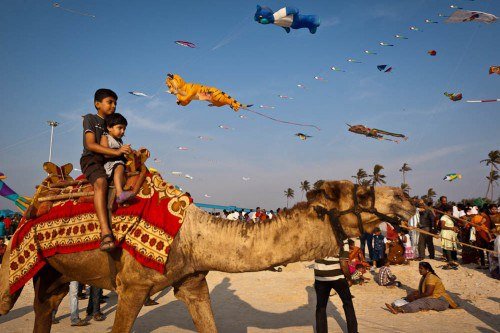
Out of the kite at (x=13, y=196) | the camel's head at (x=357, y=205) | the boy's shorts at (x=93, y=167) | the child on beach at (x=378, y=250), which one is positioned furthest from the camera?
the child on beach at (x=378, y=250)

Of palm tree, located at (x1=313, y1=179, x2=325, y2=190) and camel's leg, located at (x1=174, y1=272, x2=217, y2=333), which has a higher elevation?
palm tree, located at (x1=313, y1=179, x2=325, y2=190)

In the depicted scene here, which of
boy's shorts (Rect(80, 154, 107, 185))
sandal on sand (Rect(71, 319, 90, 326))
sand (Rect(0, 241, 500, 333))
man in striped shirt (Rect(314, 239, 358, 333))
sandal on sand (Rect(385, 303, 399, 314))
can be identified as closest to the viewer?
boy's shorts (Rect(80, 154, 107, 185))

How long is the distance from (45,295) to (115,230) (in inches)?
74.7

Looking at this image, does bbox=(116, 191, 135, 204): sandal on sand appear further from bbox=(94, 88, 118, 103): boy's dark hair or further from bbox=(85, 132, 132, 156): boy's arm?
bbox=(94, 88, 118, 103): boy's dark hair

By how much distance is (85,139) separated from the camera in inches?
163

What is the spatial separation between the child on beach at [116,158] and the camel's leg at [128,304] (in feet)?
3.02

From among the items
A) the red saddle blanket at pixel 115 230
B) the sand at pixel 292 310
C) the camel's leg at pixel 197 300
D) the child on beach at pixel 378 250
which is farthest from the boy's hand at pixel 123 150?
the child on beach at pixel 378 250

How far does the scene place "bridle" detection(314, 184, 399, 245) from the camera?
3.24 m

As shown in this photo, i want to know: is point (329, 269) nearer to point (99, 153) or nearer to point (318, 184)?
point (318, 184)

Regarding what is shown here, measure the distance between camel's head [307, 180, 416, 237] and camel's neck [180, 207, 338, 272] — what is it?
0.15 m

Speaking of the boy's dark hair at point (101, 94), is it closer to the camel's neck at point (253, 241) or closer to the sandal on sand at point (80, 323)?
the camel's neck at point (253, 241)

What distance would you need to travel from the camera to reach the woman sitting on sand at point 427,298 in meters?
8.90

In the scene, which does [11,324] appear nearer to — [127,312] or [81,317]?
[81,317]

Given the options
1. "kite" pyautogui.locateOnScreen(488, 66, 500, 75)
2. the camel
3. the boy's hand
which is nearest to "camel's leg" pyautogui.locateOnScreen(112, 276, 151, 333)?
the camel
